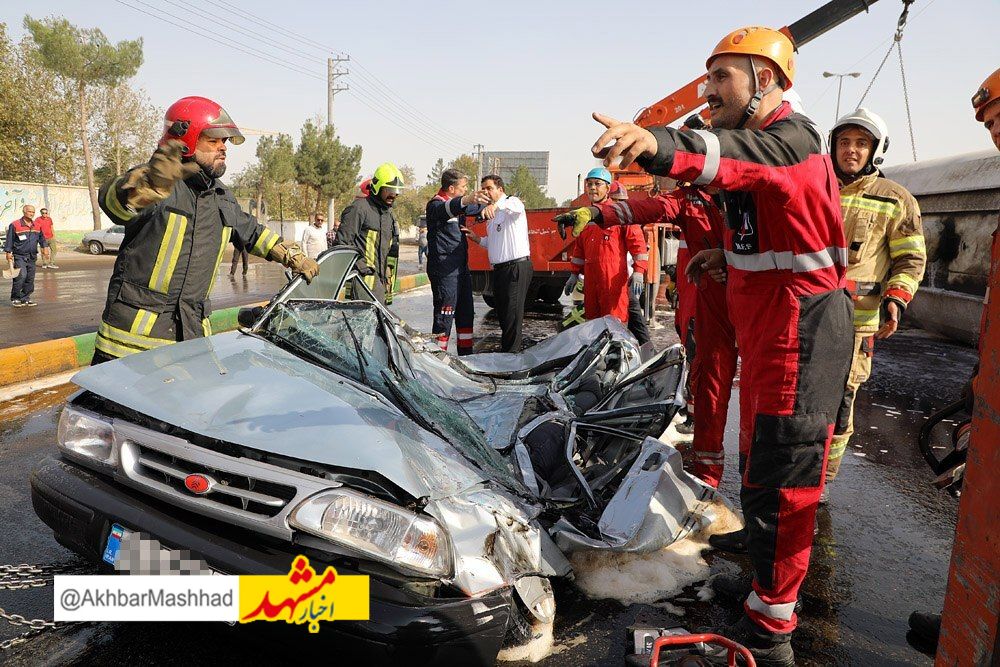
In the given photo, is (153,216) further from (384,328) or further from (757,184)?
(757,184)

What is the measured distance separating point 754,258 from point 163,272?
264 cm

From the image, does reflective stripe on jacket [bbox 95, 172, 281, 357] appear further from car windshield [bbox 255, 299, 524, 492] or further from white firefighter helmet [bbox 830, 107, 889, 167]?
white firefighter helmet [bbox 830, 107, 889, 167]

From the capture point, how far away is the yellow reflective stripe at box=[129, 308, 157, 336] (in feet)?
9.92

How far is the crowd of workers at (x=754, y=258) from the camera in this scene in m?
2.02

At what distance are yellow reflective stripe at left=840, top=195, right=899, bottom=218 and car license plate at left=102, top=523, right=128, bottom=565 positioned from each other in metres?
3.53

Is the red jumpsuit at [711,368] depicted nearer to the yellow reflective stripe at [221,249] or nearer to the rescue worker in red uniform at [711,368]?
the rescue worker in red uniform at [711,368]

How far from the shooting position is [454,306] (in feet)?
21.9

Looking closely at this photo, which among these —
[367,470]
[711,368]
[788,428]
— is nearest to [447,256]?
[711,368]

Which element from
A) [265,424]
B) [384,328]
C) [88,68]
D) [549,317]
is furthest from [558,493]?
[88,68]

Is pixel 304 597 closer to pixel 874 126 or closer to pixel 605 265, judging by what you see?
pixel 874 126

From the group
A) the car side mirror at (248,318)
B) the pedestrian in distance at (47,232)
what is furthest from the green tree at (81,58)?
the car side mirror at (248,318)

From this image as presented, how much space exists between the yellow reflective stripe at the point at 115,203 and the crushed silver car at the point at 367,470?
669 mm

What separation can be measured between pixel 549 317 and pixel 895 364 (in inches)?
206

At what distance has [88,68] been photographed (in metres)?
38.4
